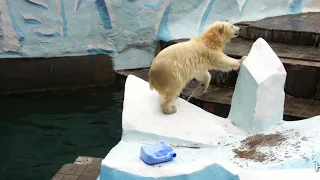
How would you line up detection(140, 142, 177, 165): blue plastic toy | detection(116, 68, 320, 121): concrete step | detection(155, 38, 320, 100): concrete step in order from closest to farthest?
detection(140, 142, 177, 165): blue plastic toy → detection(116, 68, 320, 121): concrete step → detection(155, 38, 320, 100): concrete step

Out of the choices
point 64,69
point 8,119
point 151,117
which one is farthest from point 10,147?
point 151,117

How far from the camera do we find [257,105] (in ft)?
11.0

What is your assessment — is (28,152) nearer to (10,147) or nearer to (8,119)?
Result: (10,147)

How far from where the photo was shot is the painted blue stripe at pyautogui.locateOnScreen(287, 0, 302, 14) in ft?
27.3

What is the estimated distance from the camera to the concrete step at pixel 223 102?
15.3 feet

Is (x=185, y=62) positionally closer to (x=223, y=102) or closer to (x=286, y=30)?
(x=223, y=102)

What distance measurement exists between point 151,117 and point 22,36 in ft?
13.3

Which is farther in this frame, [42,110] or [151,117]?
[42,110]

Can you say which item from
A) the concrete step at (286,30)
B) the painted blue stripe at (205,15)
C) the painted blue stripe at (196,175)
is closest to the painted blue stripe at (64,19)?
the painted blue stripe at (205,15)

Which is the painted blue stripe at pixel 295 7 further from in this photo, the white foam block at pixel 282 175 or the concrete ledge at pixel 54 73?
the white foam block at pixel 282 175

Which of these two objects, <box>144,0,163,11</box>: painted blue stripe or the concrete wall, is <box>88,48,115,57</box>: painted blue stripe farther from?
<box>144,0,163,11</box>: painted blue stripe

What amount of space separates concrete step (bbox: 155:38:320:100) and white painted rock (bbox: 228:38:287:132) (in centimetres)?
177

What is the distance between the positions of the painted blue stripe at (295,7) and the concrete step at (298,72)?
7.73ft

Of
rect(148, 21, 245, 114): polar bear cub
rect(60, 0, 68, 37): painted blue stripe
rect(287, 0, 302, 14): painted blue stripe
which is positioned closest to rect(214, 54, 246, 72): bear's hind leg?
rect(148, 21, 245, 114): polar bear cub
